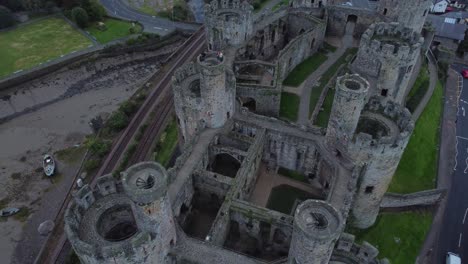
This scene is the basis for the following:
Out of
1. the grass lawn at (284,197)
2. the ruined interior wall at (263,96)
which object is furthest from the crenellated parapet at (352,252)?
the ruined interior wall at (263,96)

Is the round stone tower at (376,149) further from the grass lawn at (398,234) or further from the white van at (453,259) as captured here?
the white van at (453,259)

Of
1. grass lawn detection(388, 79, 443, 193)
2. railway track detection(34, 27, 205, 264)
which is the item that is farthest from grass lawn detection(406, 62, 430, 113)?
railway track detection(34, 27, 205, 264)

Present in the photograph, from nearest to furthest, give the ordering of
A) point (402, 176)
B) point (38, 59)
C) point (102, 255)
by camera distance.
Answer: point (102, 255) < point (402, 176) < point (38, 59)

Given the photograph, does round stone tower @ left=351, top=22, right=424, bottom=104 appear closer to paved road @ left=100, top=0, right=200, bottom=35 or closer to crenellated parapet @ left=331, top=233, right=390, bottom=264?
crenellated parapet @ left=331, top=233, right=390, bottom=264

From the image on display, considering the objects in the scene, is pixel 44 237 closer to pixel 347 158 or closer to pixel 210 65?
pixel 210 65

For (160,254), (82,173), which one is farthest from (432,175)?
(82,173)

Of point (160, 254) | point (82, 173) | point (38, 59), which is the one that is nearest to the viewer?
point (160, 254)

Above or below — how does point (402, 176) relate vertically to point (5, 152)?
above

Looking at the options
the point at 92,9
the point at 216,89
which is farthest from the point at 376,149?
the point at 92,9
